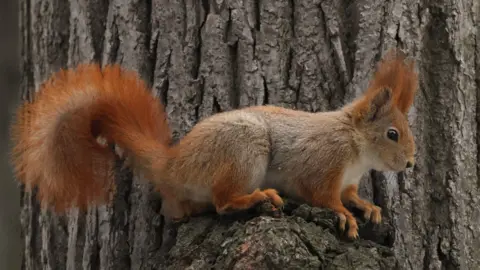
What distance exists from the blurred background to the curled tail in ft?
3.75

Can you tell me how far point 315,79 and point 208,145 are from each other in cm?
42

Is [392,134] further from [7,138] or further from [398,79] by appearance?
[7,138]

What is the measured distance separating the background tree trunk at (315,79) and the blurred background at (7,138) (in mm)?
850

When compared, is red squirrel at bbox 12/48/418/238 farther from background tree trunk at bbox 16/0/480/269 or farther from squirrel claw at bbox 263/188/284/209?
background tree trunk at bbox 16/0/480/269

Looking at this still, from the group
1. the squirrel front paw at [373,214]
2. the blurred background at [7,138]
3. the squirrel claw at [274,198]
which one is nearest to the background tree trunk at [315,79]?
the squirrel front paw at [373,214]

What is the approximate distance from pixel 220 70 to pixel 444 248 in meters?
A: 0.71

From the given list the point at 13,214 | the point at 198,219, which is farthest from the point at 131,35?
the point at 13,214

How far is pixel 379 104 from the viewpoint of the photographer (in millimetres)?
1953

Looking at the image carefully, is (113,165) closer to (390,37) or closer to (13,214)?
(390,37)

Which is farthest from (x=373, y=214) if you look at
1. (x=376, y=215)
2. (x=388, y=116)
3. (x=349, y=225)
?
(x=388, y=116)

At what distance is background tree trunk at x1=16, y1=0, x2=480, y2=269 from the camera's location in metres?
2.09

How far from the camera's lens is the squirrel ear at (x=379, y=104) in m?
1.93

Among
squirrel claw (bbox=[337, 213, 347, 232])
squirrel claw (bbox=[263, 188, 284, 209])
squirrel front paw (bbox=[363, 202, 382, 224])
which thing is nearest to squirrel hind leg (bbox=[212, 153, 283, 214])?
squirrel claw (bbox=[263, 188, 284, 209])

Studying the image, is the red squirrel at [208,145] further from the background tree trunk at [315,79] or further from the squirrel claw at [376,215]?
the background tree trunk at [315,79]
